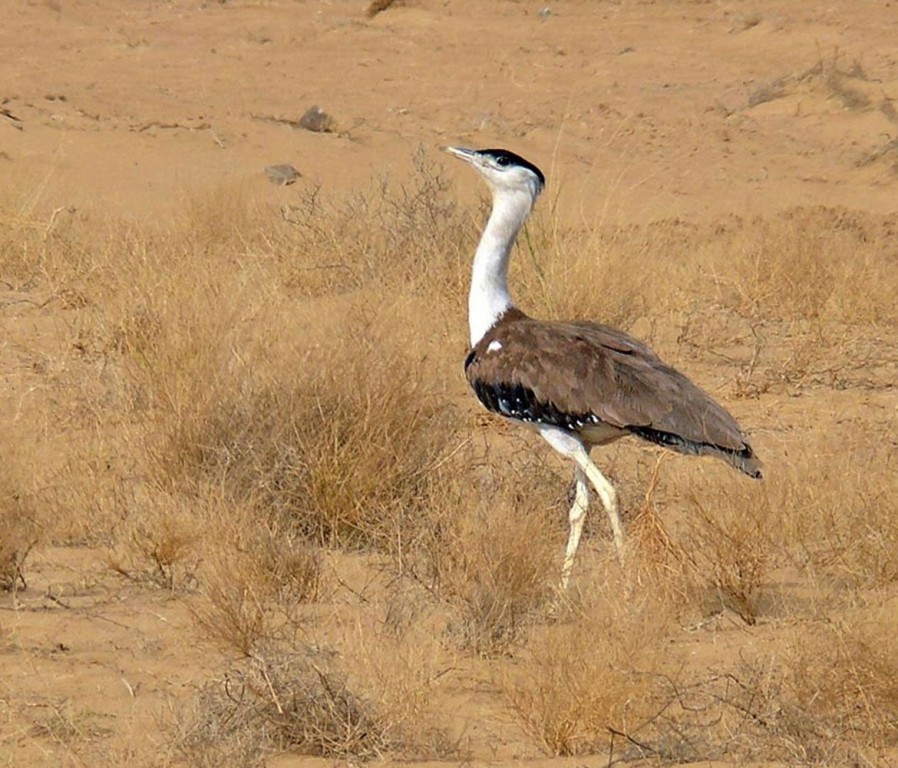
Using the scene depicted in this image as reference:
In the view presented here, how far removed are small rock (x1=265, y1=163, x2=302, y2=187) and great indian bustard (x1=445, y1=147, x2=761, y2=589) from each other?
270 inches

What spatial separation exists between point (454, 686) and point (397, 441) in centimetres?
164

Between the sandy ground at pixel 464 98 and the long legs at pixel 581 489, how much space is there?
2.55 metres

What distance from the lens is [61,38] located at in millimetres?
19062

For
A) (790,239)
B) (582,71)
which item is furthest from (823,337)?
(582,71)

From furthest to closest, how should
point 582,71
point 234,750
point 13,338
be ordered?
point 582,71
point 13,338
point 234,750

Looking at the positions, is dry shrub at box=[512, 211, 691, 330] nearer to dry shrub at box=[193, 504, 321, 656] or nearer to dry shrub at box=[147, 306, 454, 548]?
dry shrub at box=[147, 306, 454, 548]

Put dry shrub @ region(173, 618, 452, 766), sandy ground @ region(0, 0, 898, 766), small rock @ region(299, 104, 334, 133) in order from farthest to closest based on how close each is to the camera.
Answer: small rock @ region(299, 104, 334, 133)
sandy ground @ region(0, 0, 898, 766)
dry shrub @ region(173, 618, 452, 766)

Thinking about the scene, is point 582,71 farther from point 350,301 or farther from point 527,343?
point 527,343

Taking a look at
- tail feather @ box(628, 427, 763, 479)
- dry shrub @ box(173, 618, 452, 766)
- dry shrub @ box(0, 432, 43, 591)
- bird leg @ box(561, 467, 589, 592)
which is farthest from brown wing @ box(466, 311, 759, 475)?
dry shrub @ box(0, 432, 43, 591)

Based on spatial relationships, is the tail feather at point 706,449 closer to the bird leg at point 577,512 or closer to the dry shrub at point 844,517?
the bird leg at point 577,512

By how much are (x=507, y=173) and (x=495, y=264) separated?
336 millimetres

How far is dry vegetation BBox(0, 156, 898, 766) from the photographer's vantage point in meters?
4.54

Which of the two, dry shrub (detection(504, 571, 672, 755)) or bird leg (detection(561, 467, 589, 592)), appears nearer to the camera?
dry shrub (detection(504, 571, 672, 755))

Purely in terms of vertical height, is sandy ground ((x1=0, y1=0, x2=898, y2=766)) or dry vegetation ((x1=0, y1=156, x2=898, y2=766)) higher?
dry vegetation ((x1=0, y1=156, x2=898, y2=766))
